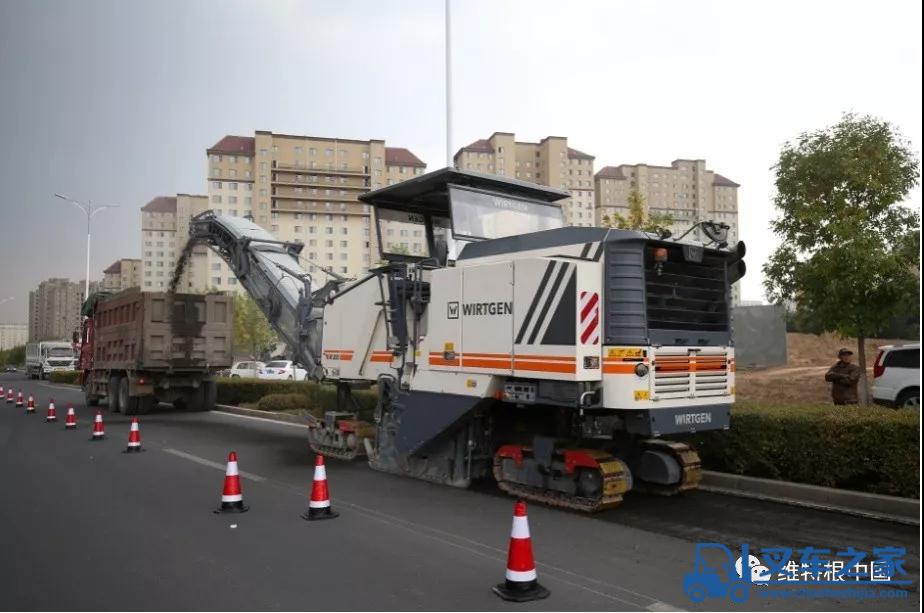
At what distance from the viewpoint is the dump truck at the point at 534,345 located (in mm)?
6734

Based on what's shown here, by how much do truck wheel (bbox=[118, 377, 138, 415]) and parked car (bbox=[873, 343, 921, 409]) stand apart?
57.9ft

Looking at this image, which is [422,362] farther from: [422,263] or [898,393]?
[898,393]

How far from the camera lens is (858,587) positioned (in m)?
4.95

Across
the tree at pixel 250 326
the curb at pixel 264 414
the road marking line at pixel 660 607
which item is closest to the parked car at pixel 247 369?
the tree at pixel 250 326

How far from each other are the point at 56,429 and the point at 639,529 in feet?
43.6

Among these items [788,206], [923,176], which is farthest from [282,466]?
[788,206]

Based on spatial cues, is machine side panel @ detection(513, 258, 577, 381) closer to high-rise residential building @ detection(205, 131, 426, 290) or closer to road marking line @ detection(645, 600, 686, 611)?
road marking line @ detection(645, 600, 686, 611)

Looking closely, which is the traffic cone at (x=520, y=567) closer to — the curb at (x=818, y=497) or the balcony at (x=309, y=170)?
the curb at (x=818, y=497)

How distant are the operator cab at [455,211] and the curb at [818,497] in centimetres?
385

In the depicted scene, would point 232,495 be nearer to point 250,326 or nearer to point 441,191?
point 441,191

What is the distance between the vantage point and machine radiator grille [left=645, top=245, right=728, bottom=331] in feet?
22.7

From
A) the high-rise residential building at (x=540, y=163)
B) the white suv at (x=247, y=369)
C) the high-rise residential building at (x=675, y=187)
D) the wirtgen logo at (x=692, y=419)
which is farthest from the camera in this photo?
the high-rise residential building at (x=675, y=187)

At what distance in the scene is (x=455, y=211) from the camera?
8.53m

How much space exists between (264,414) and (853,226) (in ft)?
44.6
